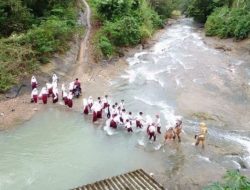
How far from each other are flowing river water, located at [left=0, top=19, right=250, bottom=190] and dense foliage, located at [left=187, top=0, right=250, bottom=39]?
8.67 metres

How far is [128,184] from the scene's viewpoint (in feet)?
43.1

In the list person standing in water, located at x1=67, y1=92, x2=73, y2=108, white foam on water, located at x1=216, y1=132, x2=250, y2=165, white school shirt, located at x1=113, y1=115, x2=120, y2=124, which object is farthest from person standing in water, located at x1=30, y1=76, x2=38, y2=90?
white foam on water, located at x1=216, y1=132, x2=250, y2=165

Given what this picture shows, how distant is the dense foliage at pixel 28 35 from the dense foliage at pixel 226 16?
14.7 meters

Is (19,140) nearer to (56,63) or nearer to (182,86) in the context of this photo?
(56,63)

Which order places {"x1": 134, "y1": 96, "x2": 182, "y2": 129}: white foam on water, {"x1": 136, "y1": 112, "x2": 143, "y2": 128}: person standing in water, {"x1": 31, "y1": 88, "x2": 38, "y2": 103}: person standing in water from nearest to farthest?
{"x1": 136, "y1": 112, "x2": 143, "y2": 128}: person standing in water
{"x1": 134, "y1": 96, "x2": 182, "y2": 129}: white foam on water
{"x1": 31, "y1": 88, "x2": 38, "y2": 103}: person standing in water

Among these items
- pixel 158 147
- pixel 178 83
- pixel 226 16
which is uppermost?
pixel 226 16

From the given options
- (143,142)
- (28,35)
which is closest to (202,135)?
(143,142)

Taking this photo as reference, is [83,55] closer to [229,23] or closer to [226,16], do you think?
[229,23]

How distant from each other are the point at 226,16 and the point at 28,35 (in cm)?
2195

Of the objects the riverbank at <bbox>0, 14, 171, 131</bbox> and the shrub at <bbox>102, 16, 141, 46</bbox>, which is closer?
the riverbank at <bbox>0, 14, 171, 131</bbox>

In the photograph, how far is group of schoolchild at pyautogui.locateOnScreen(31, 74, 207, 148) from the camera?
17.9m

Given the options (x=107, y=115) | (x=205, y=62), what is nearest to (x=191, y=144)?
(x=107, y=115)

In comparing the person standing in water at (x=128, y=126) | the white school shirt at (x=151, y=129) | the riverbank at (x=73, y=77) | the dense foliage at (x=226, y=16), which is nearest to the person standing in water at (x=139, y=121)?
the person standing in water at (x=128, y=126)

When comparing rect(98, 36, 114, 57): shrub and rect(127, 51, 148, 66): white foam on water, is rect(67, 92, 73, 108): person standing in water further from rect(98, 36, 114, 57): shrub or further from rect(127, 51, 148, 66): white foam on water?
rect(127, 51, 148, 66): white foam on water
